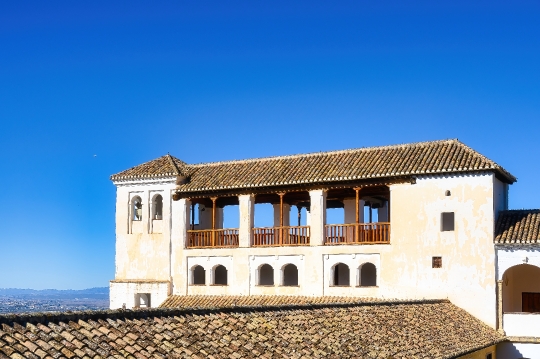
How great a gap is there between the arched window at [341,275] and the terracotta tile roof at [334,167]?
4.39 m

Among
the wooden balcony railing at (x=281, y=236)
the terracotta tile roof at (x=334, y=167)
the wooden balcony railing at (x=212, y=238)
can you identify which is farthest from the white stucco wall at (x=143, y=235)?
the wooden balcony railing at (x=281, y=236)

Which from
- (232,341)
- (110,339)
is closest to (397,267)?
(232,341)

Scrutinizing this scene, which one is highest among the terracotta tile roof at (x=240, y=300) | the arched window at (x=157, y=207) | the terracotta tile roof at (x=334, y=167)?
the terracotta tile roof at (x=334, y=167)

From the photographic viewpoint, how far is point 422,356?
16.8m

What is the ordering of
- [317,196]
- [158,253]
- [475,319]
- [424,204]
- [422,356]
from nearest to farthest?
[422,356] < [475,319] < [424,204] < [317,196] < [158,253]

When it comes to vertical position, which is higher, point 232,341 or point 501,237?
point 501,237

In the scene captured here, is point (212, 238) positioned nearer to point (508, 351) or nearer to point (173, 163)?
point (173, 163)

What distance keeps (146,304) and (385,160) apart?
1311cm

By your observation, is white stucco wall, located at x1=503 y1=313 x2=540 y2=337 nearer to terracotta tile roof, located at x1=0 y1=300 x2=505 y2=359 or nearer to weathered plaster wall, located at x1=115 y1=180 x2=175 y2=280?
terracotta tile roof, located at x1=0 y1=300 x2=505 y2=359

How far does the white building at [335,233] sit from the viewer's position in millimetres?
26797

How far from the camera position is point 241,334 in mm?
13633

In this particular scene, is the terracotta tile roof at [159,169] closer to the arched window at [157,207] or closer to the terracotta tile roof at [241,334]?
the arched window at [157,207]

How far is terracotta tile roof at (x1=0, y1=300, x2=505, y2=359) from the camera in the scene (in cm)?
1007

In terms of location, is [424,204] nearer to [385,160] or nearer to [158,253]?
[385,160]
